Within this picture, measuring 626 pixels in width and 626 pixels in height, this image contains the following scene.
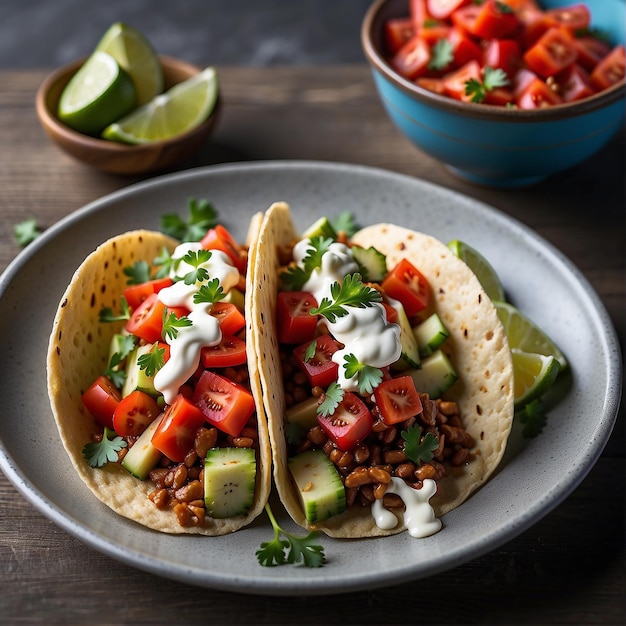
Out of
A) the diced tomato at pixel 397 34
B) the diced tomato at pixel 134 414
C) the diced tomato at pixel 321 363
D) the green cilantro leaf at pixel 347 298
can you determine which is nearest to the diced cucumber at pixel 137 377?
the diced tomato at pixel 134 414

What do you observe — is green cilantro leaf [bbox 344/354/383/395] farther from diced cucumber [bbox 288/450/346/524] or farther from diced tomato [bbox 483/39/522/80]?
diced tomato [bbox 483/39/522/80]

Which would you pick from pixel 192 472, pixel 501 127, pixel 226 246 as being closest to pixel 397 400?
pixel 192 472

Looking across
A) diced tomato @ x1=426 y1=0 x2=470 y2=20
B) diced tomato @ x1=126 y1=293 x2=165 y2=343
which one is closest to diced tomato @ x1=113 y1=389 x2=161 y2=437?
diced tomato @ x1=126 y1=293 x2=165 y2=343

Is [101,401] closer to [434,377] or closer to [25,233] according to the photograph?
[434,377]

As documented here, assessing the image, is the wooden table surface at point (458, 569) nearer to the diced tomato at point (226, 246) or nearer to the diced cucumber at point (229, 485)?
the diced cucumber at point (229, 485)

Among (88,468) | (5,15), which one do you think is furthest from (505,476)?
(5,15)
